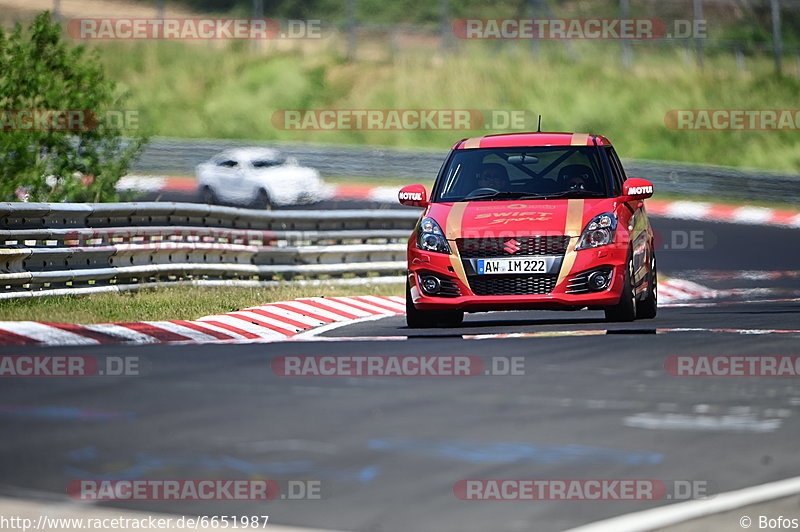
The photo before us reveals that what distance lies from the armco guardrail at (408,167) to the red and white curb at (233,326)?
60.6ft

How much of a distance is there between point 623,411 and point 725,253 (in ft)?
58.2

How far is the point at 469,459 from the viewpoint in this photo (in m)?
7.05

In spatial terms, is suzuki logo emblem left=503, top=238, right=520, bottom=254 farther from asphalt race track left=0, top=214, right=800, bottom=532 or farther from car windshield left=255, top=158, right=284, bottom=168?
car windshield left=255, top=158, right=284, bottom=168

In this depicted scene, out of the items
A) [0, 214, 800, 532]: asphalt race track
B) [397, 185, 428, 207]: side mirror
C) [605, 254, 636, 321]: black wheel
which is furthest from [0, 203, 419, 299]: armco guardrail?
[605, 254, 636, 321]: black wheel

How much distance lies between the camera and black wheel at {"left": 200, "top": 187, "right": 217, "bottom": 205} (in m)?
34.1

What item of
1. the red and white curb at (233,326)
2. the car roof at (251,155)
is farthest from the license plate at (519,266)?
the car roof at (251,155)

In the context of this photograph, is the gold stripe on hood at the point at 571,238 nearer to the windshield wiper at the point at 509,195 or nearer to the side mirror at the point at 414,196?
the windshield wiper at the point at 509,195

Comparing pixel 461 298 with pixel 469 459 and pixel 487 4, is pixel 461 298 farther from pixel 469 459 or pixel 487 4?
pixel 487 4

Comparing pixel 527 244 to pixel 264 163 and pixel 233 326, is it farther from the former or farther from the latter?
pixel 264 163

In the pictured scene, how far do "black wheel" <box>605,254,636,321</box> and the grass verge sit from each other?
13.4 ft

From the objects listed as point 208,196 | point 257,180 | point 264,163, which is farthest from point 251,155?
point 208,196

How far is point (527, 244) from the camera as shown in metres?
12.8

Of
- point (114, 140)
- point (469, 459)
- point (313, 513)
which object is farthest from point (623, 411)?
point (114, 140)

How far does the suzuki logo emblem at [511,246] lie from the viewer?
1280 centimetres
